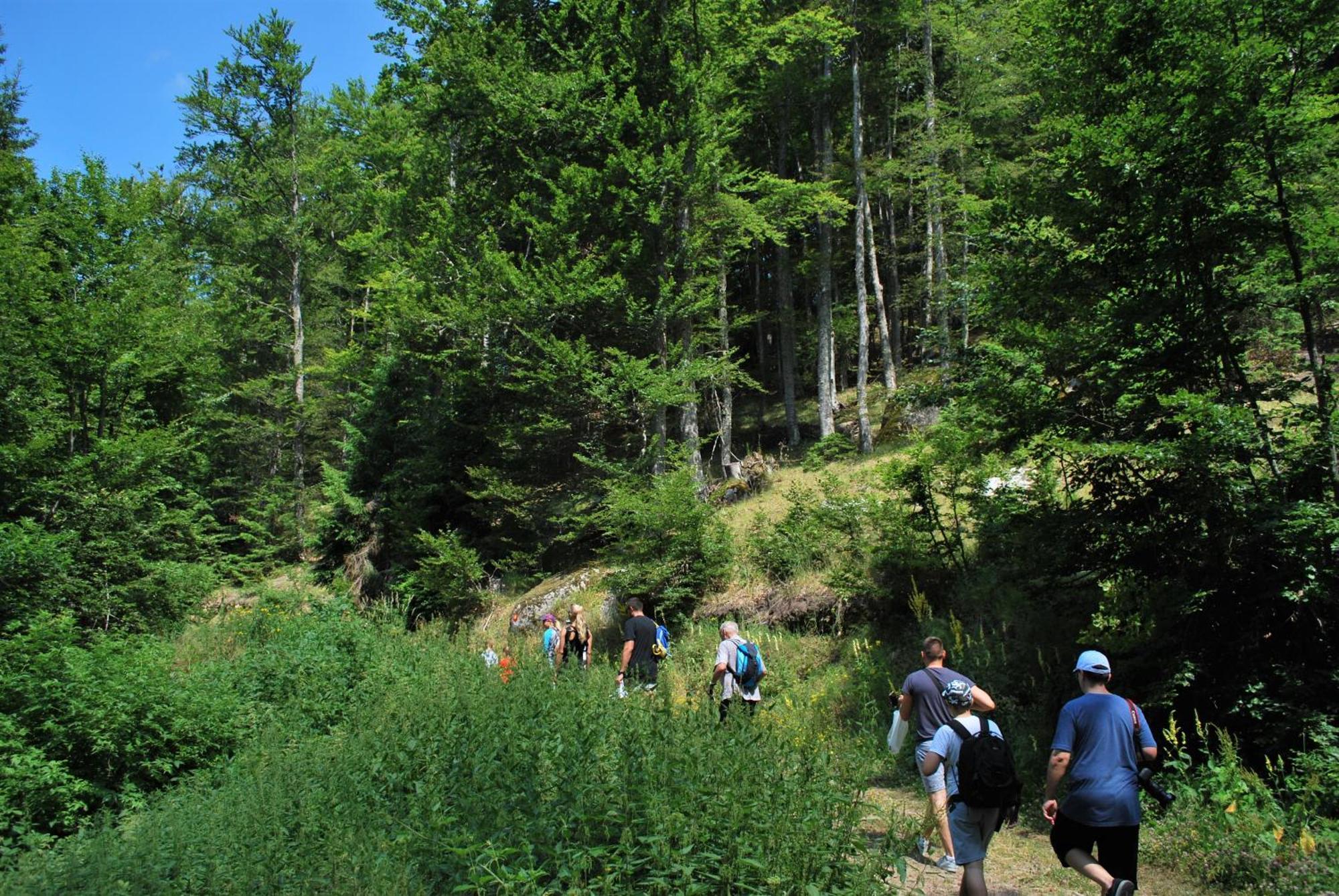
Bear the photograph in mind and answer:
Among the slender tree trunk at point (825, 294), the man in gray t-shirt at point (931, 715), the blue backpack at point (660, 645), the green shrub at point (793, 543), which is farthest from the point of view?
the slender tree trunk at point (825, 294)

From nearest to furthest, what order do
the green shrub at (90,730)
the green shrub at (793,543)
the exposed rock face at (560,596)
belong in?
the green shrub at (90,730) → the green shrub at (793,543) → the exposed rock face at (560,596)

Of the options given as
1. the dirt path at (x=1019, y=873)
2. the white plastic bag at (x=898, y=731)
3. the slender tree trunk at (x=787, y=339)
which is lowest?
the dirt path at (x=1019, y=873)

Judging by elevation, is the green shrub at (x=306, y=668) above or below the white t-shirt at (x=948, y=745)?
below

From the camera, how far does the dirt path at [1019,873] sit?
520cm

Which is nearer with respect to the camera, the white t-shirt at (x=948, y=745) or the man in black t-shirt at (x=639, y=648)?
the white t-shirt at (x=948, y=745)

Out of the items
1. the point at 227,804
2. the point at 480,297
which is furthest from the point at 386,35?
the point at 227,804

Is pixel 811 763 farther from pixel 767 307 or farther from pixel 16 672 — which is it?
pixel 767 307

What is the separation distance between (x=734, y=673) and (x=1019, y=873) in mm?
3344

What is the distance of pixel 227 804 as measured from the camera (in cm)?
662

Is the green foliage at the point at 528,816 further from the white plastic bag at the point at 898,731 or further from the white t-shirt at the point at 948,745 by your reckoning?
the white plastic bag at the point at 898,731

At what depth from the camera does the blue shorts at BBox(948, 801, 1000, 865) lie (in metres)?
4.68

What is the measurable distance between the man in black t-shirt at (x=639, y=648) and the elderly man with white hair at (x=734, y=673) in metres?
1.25

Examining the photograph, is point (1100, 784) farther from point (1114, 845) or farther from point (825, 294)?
point (825, 294)

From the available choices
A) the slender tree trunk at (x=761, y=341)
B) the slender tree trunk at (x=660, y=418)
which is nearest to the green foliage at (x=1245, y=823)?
the slender tree trunk at (x=660, y=418)
